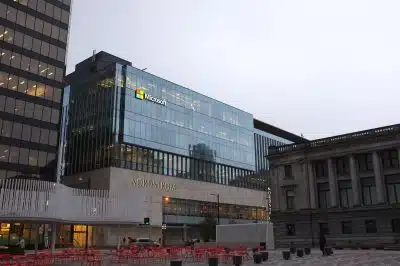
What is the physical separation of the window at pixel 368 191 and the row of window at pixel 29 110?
4946cm

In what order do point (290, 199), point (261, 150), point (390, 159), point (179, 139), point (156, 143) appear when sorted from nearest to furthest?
point (390, 159) < point (290, 199) < point (156, 143) < point (179, 139) < point (261, 150)

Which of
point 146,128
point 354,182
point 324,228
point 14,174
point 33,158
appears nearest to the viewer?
point 354,182

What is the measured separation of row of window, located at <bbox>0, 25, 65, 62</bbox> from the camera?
66.8m

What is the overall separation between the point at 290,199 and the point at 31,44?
4868 centimetres

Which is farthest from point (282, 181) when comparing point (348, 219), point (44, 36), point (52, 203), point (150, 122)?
point (44, 36)

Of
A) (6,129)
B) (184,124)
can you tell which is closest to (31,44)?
(6,129)

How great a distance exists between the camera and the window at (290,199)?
2608 inches

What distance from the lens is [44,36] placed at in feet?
236

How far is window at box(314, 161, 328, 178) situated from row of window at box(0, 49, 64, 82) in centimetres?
4501

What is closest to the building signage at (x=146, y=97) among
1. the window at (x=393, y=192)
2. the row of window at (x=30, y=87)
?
the row of window at (x=30, y=87)

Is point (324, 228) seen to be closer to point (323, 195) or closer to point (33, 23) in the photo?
point (323, 195)

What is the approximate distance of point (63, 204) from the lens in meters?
39.0

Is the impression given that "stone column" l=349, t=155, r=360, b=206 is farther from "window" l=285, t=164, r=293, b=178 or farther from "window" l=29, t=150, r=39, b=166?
"window" l=29, t=150, r=39, b=166

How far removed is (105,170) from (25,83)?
21.4 meters
